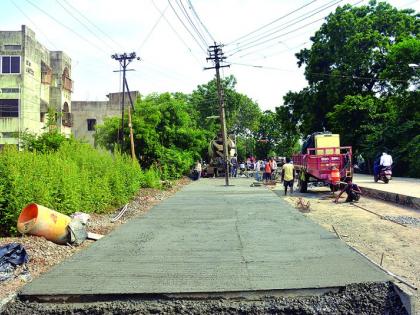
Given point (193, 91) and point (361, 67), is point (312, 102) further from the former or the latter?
point (193, 91)

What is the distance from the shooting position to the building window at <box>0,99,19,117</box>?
35000 mm

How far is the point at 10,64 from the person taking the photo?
34.8 meters

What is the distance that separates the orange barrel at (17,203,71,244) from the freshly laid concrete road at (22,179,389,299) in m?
0.85

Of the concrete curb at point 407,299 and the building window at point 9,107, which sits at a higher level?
the building window at point 9,107

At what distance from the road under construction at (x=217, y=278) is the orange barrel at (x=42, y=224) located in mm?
800

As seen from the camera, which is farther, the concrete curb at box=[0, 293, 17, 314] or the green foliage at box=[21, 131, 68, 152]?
the green foliage at box=[21, 131, 68, 152]

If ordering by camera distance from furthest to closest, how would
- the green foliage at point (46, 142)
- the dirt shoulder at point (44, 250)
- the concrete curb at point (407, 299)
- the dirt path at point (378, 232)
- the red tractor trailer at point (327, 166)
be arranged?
the green foliage at point (46, 142) → the red tractor trailer at point (327, 166) → the dirt path at point (378, 232) → the dirt shoulder at point (44, 250) → the concrete curb at point (407, 299)

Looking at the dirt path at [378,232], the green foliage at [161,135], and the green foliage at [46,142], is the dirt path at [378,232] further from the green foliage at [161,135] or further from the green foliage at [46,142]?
the green foliage at [161,135]

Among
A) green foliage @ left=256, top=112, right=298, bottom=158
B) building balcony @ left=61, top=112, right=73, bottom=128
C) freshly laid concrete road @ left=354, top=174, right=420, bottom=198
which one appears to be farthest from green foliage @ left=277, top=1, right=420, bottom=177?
green foliage @ left=256, top=112, right=298, bottom=158

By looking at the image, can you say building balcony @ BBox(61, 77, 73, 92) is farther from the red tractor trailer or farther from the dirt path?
the dirt path

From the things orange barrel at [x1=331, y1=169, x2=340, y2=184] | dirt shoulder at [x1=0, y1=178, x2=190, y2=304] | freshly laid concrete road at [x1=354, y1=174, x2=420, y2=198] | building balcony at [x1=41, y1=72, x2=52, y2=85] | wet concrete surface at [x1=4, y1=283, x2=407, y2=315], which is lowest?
wet concrete surface at [x1=4, y1=283, x2=407, y2=315]

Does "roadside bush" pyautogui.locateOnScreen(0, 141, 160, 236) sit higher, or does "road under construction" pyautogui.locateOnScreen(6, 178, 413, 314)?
"roadside bush" pyautogui.locateOnScreen(0, 141, 160, 236)

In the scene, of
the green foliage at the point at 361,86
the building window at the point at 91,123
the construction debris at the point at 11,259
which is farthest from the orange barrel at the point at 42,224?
the building window at the point at 91,123

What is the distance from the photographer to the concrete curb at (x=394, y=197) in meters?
14.9
